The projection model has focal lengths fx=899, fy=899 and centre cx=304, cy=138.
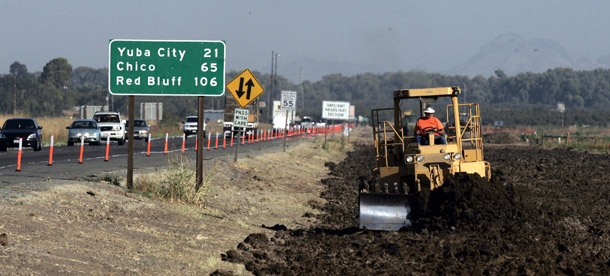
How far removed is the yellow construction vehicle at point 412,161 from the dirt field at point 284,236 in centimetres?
36

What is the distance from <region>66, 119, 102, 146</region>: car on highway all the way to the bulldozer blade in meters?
33.0

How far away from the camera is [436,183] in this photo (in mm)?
16688

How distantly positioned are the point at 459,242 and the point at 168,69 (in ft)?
25.0

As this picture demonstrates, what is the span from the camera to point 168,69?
61.8 feet

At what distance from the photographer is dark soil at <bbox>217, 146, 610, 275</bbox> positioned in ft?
39.8

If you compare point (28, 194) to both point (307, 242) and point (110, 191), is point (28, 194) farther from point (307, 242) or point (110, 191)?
point (307, 242)

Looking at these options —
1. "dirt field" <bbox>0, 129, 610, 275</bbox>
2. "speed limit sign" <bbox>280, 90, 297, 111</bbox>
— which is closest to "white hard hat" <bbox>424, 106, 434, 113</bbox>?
"dirt field" <bbox>0, 129, 610, 275</bbox>

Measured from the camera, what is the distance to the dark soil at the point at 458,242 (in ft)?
39.8

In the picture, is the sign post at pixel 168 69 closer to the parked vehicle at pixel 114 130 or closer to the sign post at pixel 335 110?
the parked vehicle at pixel 114 130

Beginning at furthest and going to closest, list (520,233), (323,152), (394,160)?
(323,152) < (394,160) < (520,233)

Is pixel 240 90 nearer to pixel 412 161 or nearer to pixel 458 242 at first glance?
pixel 412 161

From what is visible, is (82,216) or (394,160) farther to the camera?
(394,160)

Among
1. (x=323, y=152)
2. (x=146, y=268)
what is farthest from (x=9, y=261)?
(x=323, y=152)

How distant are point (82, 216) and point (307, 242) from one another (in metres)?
3.76
